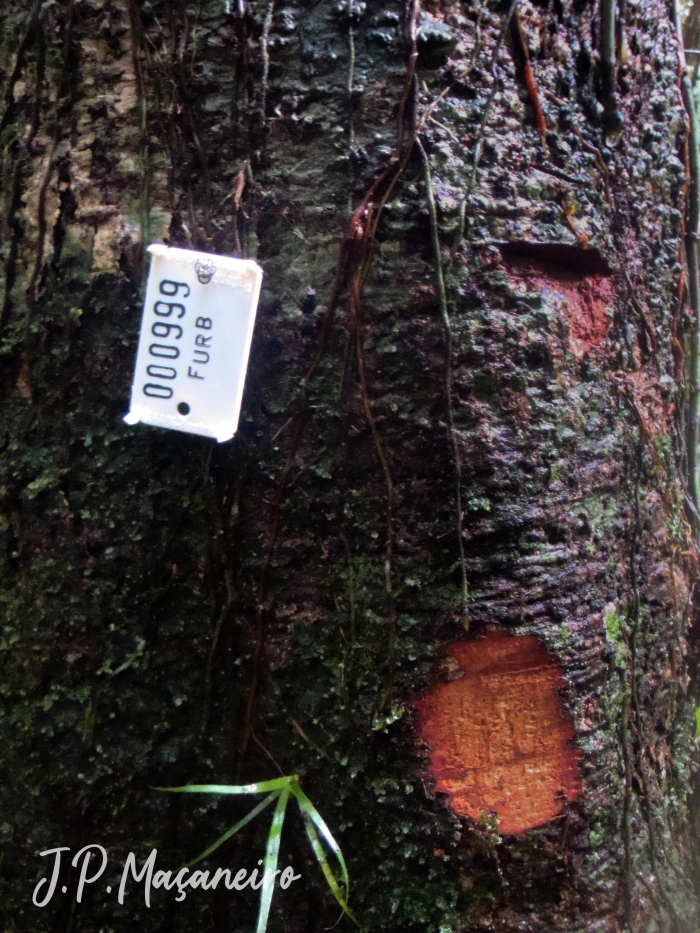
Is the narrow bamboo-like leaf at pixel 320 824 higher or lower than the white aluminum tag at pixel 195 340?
lower

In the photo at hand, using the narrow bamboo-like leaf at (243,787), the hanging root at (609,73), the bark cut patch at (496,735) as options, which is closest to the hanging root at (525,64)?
the hanging root at (609,73)

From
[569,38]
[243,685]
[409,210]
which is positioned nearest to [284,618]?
[243,685]

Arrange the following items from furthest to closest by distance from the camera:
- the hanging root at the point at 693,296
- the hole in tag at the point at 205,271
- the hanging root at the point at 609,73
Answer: the hanging root at the point at 693,296 → the hanging root at the point at 609,73 → the hole in tag at the point at 205,271

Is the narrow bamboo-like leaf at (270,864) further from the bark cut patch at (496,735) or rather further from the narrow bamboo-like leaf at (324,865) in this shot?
the bark cut patch at (496,735)

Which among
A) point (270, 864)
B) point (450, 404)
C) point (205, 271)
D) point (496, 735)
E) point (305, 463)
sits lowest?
point (270, 864)

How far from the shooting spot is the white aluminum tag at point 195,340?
2.96 ft

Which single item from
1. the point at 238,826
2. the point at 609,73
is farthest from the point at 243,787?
the point at 609,73

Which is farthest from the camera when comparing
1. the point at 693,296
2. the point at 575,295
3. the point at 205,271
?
the point at 693,296

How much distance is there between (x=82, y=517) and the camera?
96 centimetres

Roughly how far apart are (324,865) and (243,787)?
149 millimetres

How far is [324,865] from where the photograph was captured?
915 mm

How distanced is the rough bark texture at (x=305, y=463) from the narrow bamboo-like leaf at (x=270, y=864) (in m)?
0.02

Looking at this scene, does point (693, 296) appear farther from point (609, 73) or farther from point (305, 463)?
point (305, 463)

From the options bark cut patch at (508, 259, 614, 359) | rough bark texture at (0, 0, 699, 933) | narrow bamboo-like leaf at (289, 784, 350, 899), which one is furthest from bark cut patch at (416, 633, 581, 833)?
bark cut patch at (508, 259, 614, 359)
